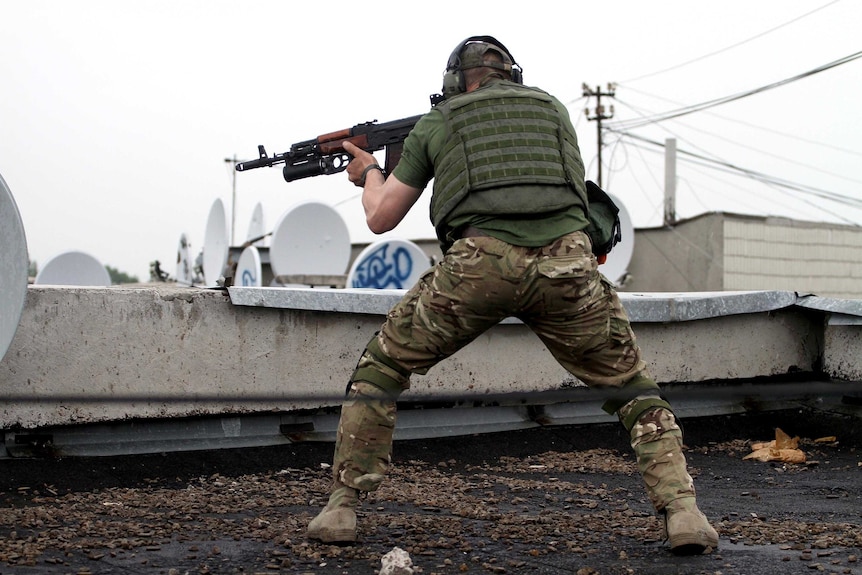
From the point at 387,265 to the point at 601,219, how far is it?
500 inches

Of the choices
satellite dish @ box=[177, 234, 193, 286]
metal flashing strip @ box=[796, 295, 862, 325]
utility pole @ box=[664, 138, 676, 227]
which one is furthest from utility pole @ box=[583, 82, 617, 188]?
metal flashing strip @ box=[796, 295, 862, 325]

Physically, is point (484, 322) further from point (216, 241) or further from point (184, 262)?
point (184, 262)

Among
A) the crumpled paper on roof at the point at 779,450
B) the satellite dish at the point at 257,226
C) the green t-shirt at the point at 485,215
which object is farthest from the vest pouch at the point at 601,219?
the satellite dish at the point at 257,226

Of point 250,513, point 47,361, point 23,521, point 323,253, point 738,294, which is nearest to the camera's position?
point 23,521

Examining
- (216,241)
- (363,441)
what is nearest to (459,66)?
(363,441)

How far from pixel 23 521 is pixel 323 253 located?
591 inches

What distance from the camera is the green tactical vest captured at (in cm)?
345

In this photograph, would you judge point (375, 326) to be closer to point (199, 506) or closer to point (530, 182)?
point (199, 506)

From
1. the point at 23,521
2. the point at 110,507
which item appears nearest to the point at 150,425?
the point at 110,507

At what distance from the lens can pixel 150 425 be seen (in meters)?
4.98

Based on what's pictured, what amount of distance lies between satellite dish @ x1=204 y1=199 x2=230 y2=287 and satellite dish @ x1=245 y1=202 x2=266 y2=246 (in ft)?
17.7

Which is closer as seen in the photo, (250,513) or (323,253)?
(250,513)

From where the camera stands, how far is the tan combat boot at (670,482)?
133 inches

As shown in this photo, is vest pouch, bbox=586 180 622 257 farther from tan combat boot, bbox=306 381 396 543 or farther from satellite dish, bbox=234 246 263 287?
satellite dish, bbox=234 246 263 287
